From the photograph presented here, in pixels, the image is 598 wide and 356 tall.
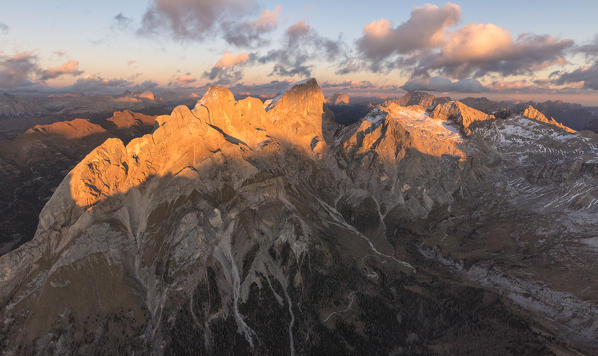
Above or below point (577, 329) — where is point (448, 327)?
below

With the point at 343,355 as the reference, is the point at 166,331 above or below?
above

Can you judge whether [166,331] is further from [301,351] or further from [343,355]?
[343,355]

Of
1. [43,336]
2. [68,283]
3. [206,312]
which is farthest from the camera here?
[206,312]

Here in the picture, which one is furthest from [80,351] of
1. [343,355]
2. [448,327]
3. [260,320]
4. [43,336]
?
[448,327]

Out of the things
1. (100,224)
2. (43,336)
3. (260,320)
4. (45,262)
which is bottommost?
(260,320)

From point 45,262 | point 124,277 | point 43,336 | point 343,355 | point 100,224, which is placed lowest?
point 343,355

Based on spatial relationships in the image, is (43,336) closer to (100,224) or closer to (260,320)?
(100,224)

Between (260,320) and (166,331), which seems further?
(260,320)

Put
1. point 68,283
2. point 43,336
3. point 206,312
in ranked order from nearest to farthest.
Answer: point 43,336 < point 68,283 < point 206,312

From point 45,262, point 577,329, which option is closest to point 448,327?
point 577,329
